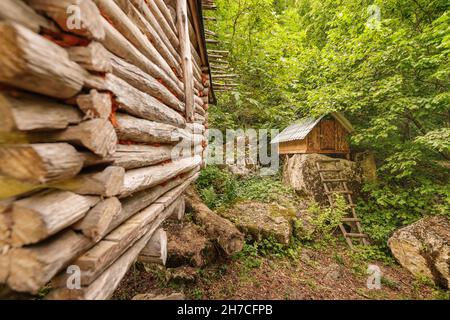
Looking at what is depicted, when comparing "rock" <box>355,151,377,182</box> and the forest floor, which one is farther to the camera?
"rock" <box>355,151,377,182</box>

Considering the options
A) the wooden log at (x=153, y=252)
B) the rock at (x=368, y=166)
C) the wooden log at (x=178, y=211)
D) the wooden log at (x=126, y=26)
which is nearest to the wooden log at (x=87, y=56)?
the wooden log at (x=126, y=26)

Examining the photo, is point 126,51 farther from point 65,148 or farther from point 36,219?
point 36,219

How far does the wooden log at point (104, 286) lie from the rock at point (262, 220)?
406 cm

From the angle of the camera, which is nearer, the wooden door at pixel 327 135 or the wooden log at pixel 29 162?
the wooden log at pixel 29 162

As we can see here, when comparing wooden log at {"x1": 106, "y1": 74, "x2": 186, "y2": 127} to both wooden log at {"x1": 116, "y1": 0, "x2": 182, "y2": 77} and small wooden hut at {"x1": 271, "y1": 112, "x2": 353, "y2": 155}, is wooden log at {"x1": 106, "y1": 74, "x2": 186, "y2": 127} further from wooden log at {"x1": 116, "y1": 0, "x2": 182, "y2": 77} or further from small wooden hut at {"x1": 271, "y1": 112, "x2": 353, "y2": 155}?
small wooden hut at {"x1": 271, "y1": 112, "x2": 353, "y2": 155}

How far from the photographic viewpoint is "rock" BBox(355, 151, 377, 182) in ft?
27.5

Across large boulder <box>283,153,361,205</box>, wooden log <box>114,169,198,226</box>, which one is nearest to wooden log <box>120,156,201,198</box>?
wooden log <box>114,169,198,226</box>

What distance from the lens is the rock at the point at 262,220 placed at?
19.0ft

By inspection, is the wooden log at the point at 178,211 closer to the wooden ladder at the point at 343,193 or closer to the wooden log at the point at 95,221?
the wooden log at the point at 95,221

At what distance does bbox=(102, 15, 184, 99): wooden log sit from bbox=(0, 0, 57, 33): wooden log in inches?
24.9

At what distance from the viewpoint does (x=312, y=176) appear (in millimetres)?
8422

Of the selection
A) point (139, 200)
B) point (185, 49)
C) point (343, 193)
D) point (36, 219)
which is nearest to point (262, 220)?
point (343, 193)

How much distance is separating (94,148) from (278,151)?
10.7 meters
